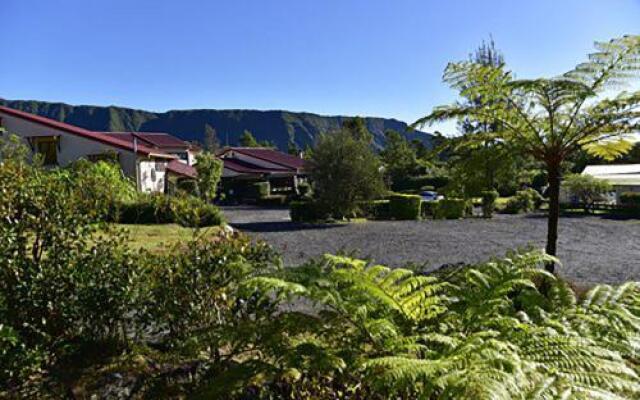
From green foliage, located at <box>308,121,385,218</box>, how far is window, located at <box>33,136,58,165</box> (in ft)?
46.0

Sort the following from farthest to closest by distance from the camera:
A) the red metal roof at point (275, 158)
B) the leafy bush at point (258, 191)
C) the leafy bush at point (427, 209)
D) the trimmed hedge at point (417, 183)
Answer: the red metal roof at point (275, 158), the trimmed hedge at point (417, 183), the leafy bush at point (258, 191), the leafy bush at point (427, 209)

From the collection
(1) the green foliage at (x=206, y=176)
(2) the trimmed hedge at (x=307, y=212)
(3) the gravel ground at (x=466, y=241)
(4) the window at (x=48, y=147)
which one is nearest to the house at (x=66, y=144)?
(4) the window at (x=48, y=147)

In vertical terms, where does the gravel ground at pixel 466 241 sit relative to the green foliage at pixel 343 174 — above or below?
below

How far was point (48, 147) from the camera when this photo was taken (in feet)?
75.9

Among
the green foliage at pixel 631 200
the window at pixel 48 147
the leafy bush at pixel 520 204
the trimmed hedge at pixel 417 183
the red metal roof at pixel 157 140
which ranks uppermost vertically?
the red metal roof at pixel 157 140

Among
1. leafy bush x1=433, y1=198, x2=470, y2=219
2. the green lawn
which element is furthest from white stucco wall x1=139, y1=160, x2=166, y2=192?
leafy bush x1=433, y1=198, x2=470, y2=219

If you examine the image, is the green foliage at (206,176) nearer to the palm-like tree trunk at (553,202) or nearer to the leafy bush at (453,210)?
the leafy bush at (453,210)

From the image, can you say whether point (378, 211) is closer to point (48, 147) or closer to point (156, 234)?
point (156, 234)

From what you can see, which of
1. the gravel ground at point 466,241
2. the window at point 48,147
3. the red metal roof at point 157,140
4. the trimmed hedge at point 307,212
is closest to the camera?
the gravel ground at point 466,241

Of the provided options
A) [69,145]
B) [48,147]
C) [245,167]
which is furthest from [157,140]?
[48,147]

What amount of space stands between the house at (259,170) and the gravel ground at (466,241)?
17.9m

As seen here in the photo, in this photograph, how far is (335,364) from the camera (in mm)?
2701

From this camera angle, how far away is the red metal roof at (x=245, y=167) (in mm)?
41694

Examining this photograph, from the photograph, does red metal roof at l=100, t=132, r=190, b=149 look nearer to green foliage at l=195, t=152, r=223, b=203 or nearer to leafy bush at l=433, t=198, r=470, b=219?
green foliage at l=195, t=152, r=223, b=203
